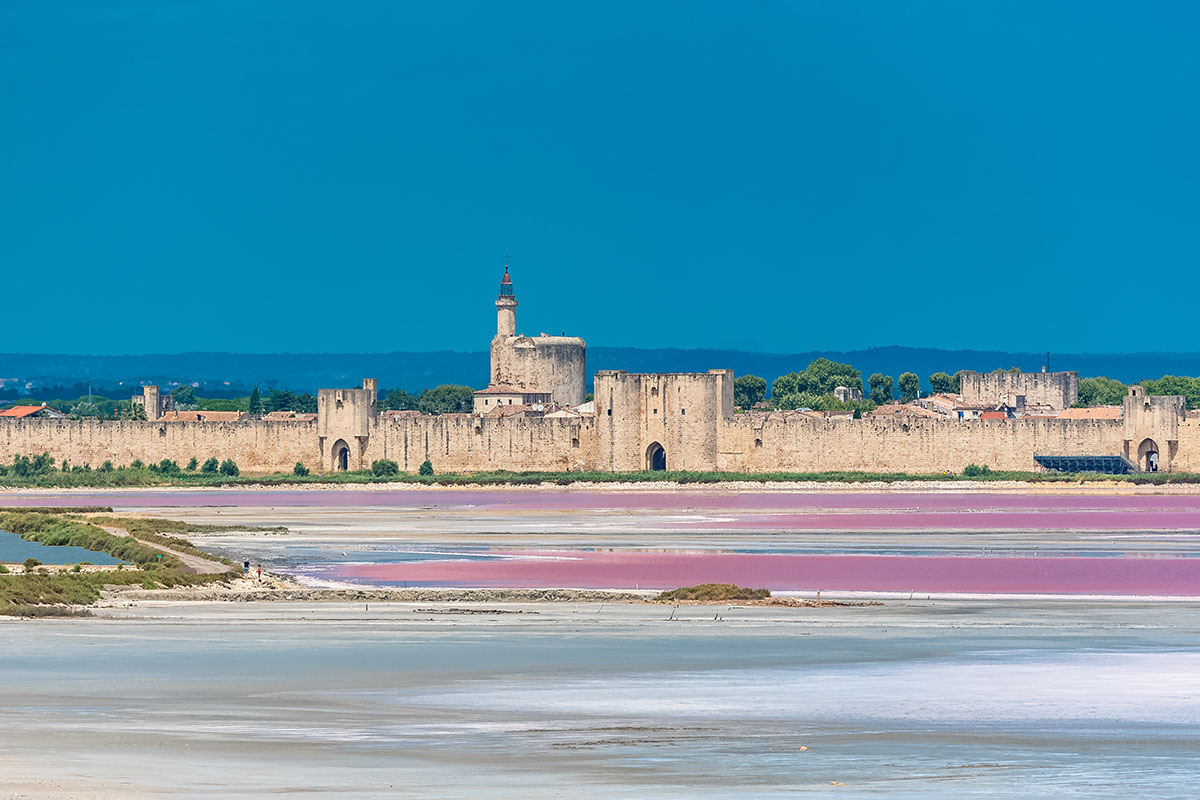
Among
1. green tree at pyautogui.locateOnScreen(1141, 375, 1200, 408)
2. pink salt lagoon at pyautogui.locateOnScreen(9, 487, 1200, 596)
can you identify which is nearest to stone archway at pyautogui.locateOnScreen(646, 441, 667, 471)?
pink salt lagoon at pyautogui.locateOnScreen(9, 487, 1200, 596)

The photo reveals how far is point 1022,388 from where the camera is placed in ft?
286

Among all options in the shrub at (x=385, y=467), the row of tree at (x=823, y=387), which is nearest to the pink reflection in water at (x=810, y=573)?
the shrub at (x=385, y=467)

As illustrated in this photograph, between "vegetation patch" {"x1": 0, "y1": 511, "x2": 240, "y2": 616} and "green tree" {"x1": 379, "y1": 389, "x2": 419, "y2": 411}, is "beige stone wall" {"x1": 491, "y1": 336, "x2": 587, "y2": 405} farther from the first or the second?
"vegetation patch" {"x1": 0, "y1": 511, "x2": 240, "y2": 616}

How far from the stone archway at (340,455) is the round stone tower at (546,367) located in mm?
13652

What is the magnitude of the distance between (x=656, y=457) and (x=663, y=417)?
1.66 m

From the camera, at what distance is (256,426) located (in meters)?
71.3

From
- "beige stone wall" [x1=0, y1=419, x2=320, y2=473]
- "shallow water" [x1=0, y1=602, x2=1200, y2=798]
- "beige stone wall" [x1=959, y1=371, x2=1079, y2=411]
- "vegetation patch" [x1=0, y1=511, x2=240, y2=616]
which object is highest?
"beige stone wall" [x1=959, y1=371, x2=1079, y2=411]

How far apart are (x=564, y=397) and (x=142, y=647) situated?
6563cm

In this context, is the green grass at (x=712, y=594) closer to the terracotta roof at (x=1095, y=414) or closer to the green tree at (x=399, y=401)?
the terracotta roof at (x=1095, y=414)

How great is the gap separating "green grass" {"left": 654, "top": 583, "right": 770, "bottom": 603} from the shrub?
1776 inches

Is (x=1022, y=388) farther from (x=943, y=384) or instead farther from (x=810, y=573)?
(x=810, y=573)

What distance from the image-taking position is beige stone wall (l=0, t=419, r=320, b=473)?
71.1 metres

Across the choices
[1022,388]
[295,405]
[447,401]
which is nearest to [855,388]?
[1022,388]

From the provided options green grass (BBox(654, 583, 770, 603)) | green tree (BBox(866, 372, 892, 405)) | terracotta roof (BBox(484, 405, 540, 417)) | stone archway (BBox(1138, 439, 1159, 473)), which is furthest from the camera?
green tree (BBox(866, 372, 892, 405))
